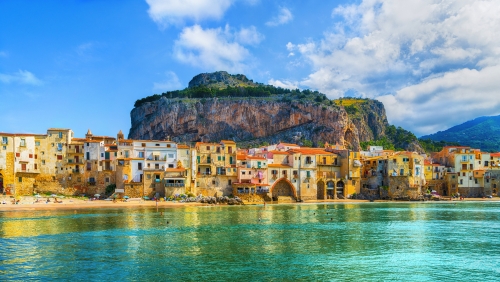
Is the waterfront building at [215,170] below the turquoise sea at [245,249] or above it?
above

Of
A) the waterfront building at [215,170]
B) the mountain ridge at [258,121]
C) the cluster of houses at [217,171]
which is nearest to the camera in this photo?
the cluster of houses at [217,171]

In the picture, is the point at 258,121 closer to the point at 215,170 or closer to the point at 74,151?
the point at 215,170

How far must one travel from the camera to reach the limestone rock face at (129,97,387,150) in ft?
537

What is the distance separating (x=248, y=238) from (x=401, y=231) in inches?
620

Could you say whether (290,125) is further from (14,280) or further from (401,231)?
(14,280)

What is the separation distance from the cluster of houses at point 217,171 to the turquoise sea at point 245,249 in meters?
24.2

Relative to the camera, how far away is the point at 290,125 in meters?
167

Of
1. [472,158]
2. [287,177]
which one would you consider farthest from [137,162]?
[472,158]

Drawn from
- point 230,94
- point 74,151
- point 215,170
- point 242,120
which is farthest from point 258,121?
point 74,151

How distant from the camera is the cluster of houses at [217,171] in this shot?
2985 inches

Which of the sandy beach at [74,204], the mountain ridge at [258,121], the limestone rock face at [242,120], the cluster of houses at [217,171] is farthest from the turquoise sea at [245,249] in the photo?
the limestone rock face at [242,120]

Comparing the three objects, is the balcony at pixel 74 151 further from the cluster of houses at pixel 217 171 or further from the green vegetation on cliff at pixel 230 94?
the green vegetation on cliff at pixel 230 94

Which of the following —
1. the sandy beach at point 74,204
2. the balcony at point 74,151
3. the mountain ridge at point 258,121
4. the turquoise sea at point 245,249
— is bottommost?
the turquoise sea at point 245,249

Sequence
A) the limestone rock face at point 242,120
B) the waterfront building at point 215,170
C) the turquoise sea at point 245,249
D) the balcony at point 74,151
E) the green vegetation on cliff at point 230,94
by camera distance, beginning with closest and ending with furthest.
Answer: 1. the turquoise sea at point 245,249
2. the balcony at point 74,151
3. the waterfront building at point 215,170
4. the limestone rock face at point 242,120
5. the green vegetation on cliff at point 230,94
